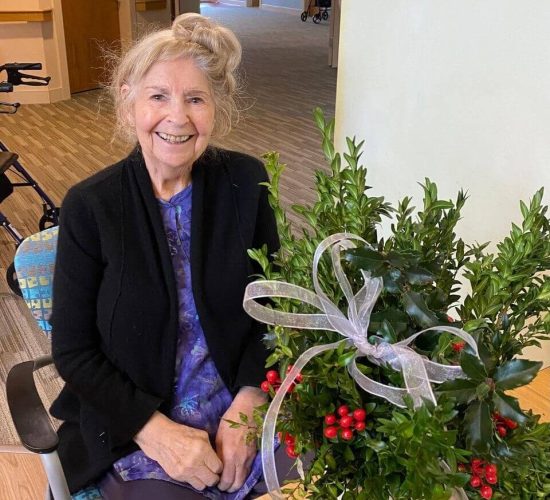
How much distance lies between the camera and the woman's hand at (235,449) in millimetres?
1251

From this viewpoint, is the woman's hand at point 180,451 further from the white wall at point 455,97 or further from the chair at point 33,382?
the white wall at point 455,97

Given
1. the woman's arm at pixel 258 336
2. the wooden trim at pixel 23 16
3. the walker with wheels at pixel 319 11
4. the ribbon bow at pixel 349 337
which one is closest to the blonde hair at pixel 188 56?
the woman's arm at pixel 258 336

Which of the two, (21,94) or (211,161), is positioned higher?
(211,161)

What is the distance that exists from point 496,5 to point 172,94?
657 mm

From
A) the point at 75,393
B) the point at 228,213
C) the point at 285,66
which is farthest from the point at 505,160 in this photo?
the point at 285,66

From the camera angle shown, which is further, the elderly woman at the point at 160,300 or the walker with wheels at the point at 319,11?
the walker with wheels at the point at 319,11

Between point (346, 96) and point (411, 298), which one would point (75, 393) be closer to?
point (411, 298)

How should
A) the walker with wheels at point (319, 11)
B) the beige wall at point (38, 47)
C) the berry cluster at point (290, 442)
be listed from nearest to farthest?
the berry cluster at point (290, 442) → the beige wall at point (38, 47) → the walker with wheels at point (319, 11)

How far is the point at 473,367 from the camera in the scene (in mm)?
529

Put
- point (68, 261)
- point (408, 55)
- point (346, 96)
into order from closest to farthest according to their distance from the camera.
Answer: point (68, 261) < point (408, 55) < point (346, 96)

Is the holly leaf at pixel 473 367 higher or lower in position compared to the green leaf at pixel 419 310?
lower

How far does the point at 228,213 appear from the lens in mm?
1336

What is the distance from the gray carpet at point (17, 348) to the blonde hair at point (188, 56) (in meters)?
1.49

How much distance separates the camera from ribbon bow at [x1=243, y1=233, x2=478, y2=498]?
1.86 ft
